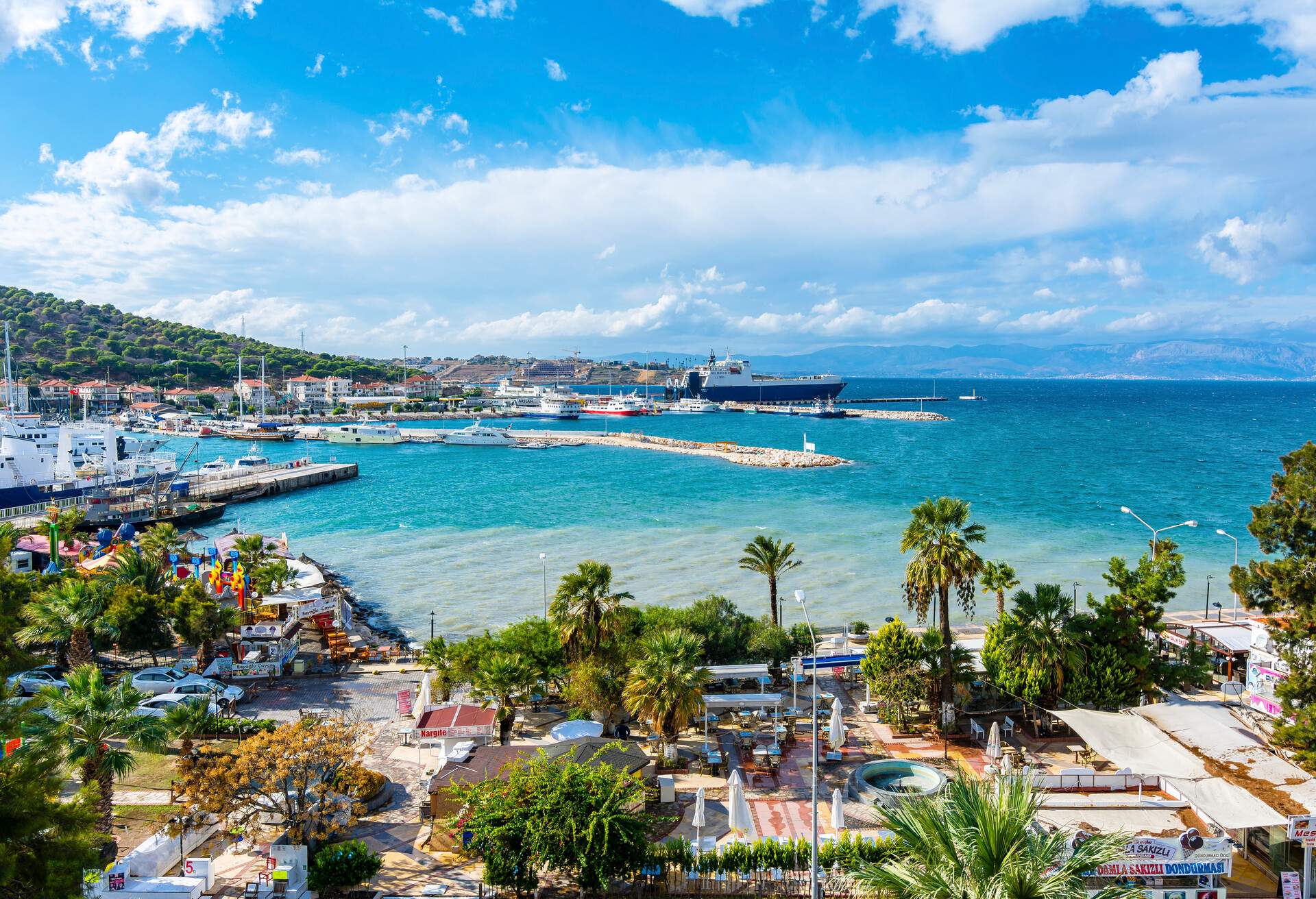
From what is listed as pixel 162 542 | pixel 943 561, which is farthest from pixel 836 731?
pixel 162 542

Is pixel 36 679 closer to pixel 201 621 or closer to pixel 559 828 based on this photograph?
pixel 201 621

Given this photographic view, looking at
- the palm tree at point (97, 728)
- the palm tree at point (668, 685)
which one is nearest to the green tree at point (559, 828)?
the palm tree at point (668, 685)

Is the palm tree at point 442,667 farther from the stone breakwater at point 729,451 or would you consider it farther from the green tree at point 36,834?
the stone breakwater at point 729,451

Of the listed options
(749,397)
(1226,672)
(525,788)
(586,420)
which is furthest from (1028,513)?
(749,397)

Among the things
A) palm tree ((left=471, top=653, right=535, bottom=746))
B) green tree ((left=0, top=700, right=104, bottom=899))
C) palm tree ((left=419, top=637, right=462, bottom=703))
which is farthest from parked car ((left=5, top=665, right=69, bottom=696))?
green tree ((left=0, top=700, right=104, bottom=899))

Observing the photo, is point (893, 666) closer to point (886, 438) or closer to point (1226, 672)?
point (1226, 672)

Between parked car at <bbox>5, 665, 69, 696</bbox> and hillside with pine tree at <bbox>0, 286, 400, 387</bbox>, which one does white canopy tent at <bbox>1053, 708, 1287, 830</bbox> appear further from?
hillside with pine tree at <bbox>0, 286, 400, 387</bbox>
